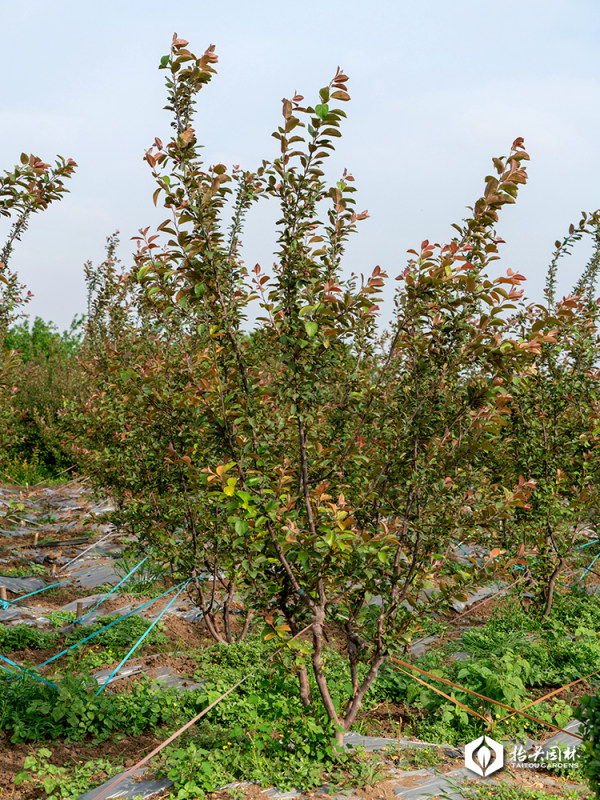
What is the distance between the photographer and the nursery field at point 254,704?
119 inches

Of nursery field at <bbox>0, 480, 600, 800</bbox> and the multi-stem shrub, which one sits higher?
the multi-stem shrub

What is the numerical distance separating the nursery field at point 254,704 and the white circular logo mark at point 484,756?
48 mm

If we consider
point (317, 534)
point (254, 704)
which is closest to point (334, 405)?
point (317, 534)

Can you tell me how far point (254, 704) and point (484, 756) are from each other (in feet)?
3.97

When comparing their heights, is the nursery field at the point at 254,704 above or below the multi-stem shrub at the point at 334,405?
below

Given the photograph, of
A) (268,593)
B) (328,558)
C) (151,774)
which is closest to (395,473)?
(328,558)

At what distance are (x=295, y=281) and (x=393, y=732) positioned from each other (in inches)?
103

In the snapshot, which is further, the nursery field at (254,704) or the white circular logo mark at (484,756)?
the white circular logo mark at (484,756)

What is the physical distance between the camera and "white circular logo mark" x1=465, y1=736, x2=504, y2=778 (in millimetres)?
3227

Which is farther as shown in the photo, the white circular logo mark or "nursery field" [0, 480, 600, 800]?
the white circular logo mark

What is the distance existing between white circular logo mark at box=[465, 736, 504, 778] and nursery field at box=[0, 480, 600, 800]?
0.16 feet

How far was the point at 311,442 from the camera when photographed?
3406 mm

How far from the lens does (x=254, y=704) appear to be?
10.7 ft

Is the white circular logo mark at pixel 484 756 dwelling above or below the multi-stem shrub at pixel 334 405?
below
